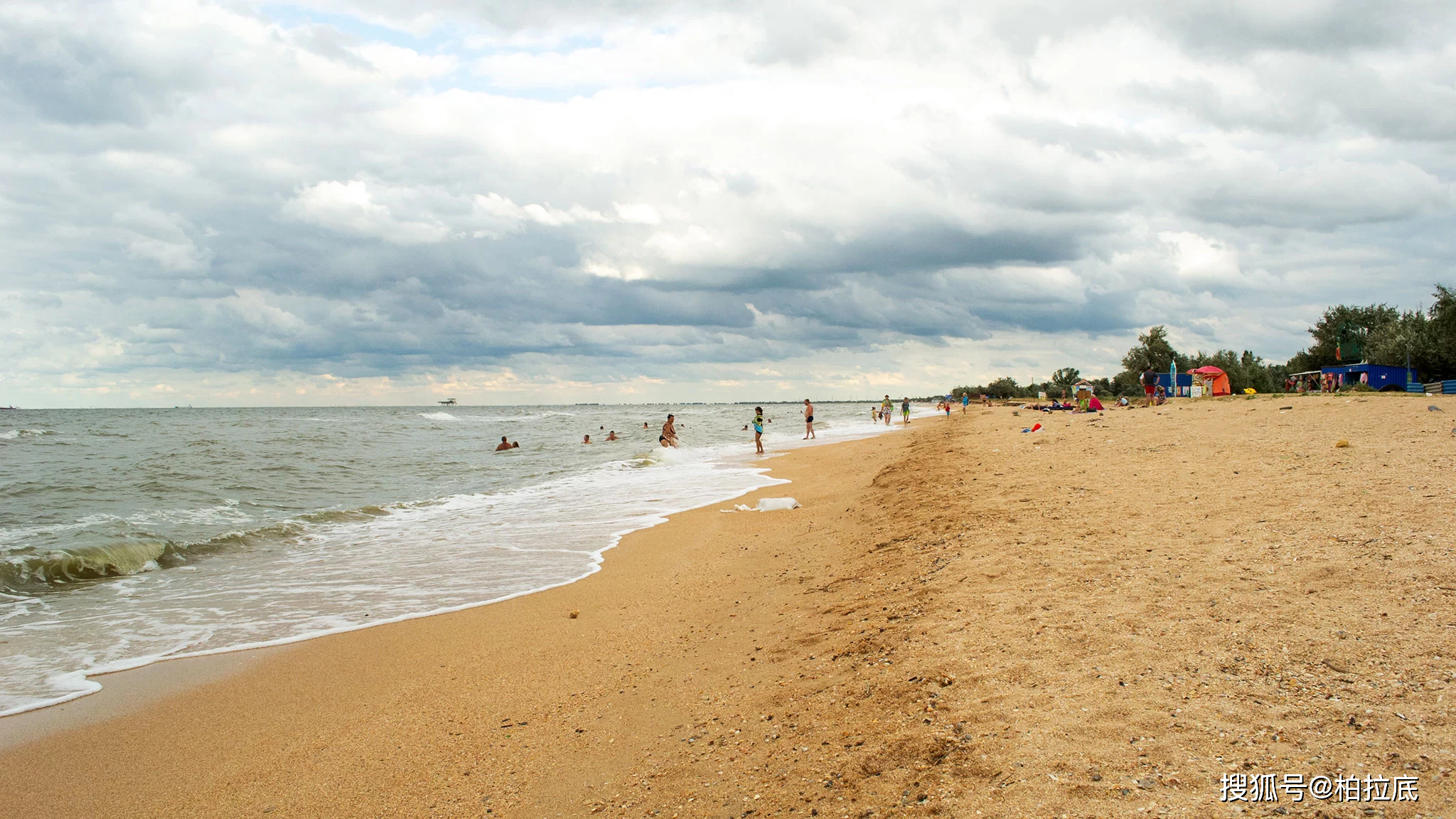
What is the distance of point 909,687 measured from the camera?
373 cm

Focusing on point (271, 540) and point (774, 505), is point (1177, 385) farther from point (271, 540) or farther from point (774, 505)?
point (271, 540)

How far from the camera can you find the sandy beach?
283cm

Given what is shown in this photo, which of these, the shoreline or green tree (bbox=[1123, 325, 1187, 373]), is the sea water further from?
green tree (bbox=[1123, 325, 1187, 373])

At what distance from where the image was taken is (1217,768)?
2631 millimetres

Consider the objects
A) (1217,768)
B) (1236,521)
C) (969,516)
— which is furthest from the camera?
(969,516)

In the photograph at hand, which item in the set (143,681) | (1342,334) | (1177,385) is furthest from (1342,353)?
(143,681)

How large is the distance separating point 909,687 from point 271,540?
11.4 m

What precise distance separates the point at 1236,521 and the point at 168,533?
1454cm

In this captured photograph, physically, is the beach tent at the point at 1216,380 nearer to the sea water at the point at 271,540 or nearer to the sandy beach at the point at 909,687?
the sea water at the point at 271,540

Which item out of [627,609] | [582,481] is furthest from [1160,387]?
[627,609]

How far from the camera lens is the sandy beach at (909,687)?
283 centimetres

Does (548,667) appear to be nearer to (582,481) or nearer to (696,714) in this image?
(696,714)

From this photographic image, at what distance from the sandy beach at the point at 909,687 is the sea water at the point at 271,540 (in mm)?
939

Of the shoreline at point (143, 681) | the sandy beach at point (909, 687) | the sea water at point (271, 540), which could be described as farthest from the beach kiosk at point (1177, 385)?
the shoreline at point (143, 681)
